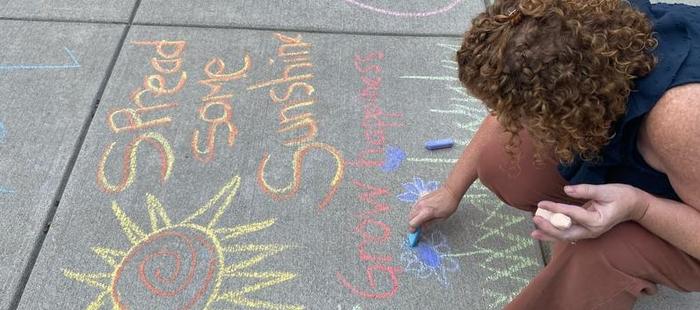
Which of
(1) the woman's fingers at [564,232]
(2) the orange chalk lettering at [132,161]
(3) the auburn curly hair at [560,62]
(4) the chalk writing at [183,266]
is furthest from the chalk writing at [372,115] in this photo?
(3) the auburn curly hair at [560,62]

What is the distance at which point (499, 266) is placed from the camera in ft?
6.12

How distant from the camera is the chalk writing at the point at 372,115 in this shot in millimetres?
2129

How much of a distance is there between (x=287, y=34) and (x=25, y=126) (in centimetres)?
108

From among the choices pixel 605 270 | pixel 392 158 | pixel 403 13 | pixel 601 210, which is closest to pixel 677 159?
pixel 601 210

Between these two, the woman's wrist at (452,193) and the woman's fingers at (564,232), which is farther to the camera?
the woman's wrist at (452,193)

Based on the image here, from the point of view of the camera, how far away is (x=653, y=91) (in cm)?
119

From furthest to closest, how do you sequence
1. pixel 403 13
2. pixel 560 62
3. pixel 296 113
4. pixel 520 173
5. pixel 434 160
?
1. pixel 403 13
2. pixel 296 113
3. pixel 434 160
4. pixel 520 173
5. pixel 560 62

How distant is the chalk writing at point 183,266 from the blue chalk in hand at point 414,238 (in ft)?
1.26

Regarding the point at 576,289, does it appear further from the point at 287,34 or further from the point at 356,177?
the point at 287,34

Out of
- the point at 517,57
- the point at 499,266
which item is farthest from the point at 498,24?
the point at 499,266

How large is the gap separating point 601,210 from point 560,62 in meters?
0.40

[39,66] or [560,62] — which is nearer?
[560,62]

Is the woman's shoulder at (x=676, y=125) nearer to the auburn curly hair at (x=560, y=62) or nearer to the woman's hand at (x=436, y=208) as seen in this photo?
the auburn curly hair at (x=560, y=62)

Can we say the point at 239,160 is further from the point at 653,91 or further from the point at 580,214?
the point at 653,91
